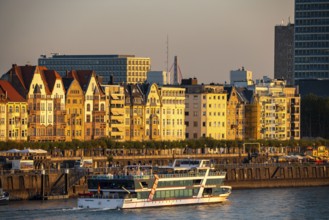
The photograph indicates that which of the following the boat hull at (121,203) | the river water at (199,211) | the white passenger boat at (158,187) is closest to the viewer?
the river water at (199,211)

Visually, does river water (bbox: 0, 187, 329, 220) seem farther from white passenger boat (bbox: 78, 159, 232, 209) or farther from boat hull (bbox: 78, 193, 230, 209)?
white passenger boat (bbox: 78, 159, 232, 209)

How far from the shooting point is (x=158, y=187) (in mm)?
165750

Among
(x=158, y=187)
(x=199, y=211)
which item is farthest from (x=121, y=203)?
(x=199, y=211)

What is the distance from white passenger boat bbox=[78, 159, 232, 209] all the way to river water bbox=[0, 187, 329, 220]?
1.34 m

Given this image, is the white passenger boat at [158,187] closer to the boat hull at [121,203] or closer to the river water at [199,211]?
the boat hull at [121,203]

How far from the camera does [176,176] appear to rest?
168 meters

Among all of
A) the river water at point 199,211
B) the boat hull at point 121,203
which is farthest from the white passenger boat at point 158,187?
the river water at point 199,211

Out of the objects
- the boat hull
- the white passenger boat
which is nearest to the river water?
the boat hull

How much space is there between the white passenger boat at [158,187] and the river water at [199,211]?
1.34m

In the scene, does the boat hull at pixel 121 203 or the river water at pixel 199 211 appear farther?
the boat hull at pixel 121 203

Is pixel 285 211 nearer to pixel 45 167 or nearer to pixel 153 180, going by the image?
pixel 153 180

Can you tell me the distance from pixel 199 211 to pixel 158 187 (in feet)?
18.5

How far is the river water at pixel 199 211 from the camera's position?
15325 centimetres

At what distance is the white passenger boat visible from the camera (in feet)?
530
